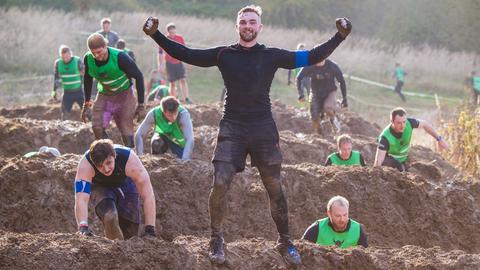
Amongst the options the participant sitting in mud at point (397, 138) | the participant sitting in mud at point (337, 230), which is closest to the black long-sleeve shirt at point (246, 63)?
the participant sitting in mud at point (337, 230)

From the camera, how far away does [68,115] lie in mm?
19438

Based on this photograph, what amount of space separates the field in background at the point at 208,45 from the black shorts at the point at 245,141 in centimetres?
1829

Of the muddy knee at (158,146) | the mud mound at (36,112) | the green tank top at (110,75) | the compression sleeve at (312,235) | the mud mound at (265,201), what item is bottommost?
the mud mound at (36,112)

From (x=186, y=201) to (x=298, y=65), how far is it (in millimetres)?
4544

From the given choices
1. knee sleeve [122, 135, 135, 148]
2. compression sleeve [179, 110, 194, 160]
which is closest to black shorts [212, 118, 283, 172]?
knee sleeve [122, 135, 135, 148]

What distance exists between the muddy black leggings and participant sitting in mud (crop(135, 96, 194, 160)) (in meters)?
4.37

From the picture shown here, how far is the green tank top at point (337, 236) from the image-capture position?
10297 millimetres

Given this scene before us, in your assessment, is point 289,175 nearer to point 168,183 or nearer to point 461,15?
point 168,183

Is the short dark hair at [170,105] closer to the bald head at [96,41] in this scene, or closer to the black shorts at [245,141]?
the bald head at [96,41]

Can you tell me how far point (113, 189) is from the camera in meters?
8.81

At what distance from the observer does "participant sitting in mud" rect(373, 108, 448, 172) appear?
14164mm

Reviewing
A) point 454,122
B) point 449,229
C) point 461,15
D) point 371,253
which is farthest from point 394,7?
point 371,253

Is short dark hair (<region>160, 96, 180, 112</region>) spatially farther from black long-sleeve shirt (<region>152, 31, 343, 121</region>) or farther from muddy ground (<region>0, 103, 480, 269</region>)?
black long-sleeve shirt (<region>152, 31, 343, 121</region>)

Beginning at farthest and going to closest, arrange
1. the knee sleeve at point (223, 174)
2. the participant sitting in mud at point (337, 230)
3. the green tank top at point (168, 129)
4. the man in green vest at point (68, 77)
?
the man in green vest at point (68, 77) → the green tank top at point (168, 129) → the participant sitting in mud at point (337, 230) → the knee sleeve at point (223, 174)
